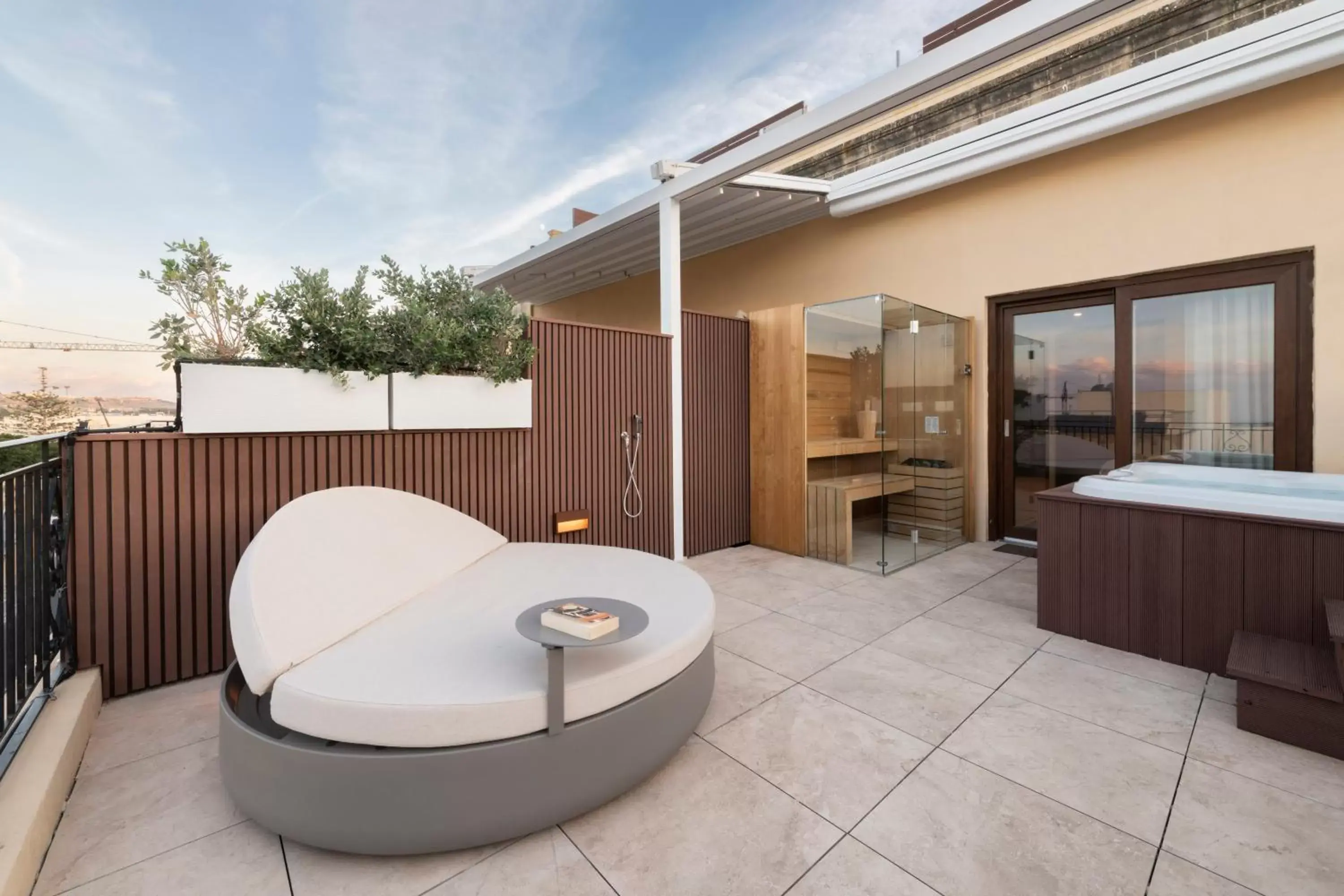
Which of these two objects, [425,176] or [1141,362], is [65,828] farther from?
[1141,362]

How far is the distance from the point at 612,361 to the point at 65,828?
3.29 m

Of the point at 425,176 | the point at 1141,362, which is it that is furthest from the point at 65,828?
the point at 1141,362

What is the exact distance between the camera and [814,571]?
4039 millimetres

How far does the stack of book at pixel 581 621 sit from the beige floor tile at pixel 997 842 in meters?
0.91

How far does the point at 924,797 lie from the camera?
1.62 metres

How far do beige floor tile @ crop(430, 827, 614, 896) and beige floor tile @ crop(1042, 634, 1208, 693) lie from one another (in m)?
2.47

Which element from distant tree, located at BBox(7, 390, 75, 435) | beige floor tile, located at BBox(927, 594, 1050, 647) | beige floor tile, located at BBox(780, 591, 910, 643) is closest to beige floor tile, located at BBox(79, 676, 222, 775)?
beige floor tile, located at BBox(780, 591, 910, 643)

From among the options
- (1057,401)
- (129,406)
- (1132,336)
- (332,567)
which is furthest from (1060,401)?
(129,406)

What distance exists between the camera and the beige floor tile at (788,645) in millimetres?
2514

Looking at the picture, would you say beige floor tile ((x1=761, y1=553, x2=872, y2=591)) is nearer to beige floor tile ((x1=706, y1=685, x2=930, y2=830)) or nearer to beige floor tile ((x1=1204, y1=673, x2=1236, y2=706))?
beige floor tile ((x1=706, y1=685, x2=930, y2=830))

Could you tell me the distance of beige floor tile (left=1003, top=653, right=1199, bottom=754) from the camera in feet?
6.50

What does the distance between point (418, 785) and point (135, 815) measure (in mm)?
981

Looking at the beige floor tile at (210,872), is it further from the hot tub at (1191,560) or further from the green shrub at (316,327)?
the hot tub at (1191,560)

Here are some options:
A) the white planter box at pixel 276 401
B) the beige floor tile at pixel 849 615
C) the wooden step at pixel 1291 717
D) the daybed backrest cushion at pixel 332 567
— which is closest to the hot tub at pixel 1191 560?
the wooden step at pixel 1291 717
